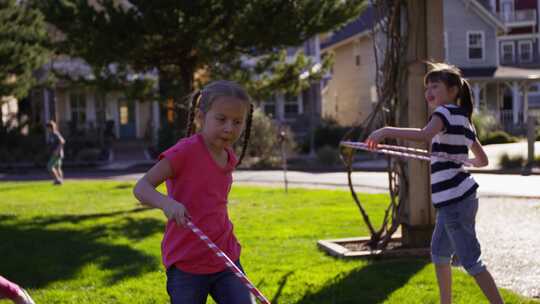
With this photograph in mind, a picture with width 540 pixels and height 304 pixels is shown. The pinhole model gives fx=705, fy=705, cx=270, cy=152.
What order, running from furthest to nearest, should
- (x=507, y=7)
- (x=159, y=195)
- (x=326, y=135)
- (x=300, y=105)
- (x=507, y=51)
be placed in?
(x=507, y=7) → (x=507, y=51) → (x=300, y=105) → (x=326, y=135) → (x=159, y=195)

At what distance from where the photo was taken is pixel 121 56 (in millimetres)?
14430

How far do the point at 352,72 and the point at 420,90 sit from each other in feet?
111

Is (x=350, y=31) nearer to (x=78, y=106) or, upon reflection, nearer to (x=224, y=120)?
(x=78, y=106)

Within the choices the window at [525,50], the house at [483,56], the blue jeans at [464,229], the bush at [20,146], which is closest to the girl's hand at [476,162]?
the blue jeans at [464,229]

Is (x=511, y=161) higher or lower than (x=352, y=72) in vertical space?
lower

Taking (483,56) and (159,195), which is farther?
(483,56)

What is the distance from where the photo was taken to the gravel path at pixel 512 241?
235 inches

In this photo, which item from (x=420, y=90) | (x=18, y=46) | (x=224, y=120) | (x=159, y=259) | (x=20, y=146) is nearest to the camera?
(x=224, y=120)

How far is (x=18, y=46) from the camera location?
75.9 feet

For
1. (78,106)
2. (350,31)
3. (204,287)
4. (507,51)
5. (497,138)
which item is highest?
(350,31)

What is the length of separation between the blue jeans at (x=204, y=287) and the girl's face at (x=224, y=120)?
65 centimetres

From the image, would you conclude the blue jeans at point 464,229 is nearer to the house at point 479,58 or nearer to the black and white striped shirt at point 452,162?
the black and white striped shirt at point 452,162

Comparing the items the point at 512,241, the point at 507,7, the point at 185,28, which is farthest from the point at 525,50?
the point at 512,241

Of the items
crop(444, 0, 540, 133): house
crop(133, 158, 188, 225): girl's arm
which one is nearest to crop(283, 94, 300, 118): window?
crop(444, 0, 540, 133): house
